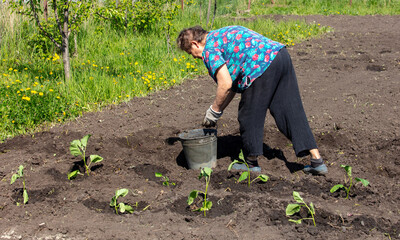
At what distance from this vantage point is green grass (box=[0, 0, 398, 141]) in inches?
204

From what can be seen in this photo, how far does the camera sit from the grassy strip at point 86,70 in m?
5.16

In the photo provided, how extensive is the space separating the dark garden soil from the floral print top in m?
0.86

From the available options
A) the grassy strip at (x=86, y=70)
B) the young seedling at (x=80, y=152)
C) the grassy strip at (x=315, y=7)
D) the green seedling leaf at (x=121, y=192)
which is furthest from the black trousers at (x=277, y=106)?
the grassy strip at (x=315, y=7)

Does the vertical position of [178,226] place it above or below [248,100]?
below

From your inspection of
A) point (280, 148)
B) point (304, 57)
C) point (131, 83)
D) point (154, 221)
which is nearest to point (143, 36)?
point (131, 83)

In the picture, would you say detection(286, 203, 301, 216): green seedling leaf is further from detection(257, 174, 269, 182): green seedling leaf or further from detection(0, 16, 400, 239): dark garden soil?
detection(257, 174, 269, 182): green seedling leaf

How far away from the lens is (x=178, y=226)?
308cm

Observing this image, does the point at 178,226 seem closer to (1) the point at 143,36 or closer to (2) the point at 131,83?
(2) the point at 131,83

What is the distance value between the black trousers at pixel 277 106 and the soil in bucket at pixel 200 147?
1.00ft

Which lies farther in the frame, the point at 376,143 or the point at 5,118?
the point at 5,118

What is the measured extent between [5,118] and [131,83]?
66.1 inches

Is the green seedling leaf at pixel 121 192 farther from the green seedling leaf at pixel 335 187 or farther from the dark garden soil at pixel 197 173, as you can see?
the green seedling leaf at pixel 335 187

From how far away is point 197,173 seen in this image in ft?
13.1

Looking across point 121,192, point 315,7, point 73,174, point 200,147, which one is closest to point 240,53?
point 200,147
